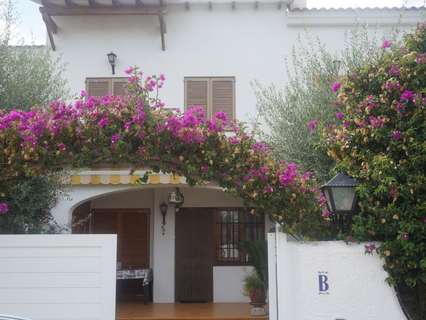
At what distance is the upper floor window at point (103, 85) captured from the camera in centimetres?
1579

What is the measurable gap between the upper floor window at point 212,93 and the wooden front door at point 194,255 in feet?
12.4

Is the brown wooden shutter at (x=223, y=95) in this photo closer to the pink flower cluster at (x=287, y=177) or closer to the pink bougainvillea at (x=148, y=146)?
the pink bougainvillea at (x=148, y=146)

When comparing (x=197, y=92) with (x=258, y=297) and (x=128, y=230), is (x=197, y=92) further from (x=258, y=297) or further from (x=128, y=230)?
(x=258, y=297)

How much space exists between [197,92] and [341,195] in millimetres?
8558

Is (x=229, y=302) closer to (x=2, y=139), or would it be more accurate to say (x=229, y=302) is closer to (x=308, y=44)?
(x=308, y=44)

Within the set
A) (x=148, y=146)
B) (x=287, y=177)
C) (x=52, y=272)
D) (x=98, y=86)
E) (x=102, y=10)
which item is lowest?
(x=52, y=272)

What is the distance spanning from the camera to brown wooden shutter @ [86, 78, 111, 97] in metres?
15.8

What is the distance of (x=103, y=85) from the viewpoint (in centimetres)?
1589

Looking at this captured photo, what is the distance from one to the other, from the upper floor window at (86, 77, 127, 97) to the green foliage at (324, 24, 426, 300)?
884cm

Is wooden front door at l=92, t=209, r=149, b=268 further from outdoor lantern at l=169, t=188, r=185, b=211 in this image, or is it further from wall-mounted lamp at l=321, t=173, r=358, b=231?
wall-mounted lamp at l=321, t=173, r=358, b=231

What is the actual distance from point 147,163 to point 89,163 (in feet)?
2.89

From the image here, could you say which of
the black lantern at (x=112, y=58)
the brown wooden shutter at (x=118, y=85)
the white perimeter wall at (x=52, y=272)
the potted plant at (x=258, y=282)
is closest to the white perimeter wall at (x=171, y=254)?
the potted plant at (x=258, y=282)

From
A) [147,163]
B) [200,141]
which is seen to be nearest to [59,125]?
[147,163]

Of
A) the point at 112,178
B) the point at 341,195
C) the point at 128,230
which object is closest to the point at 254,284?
the point at 112,178
